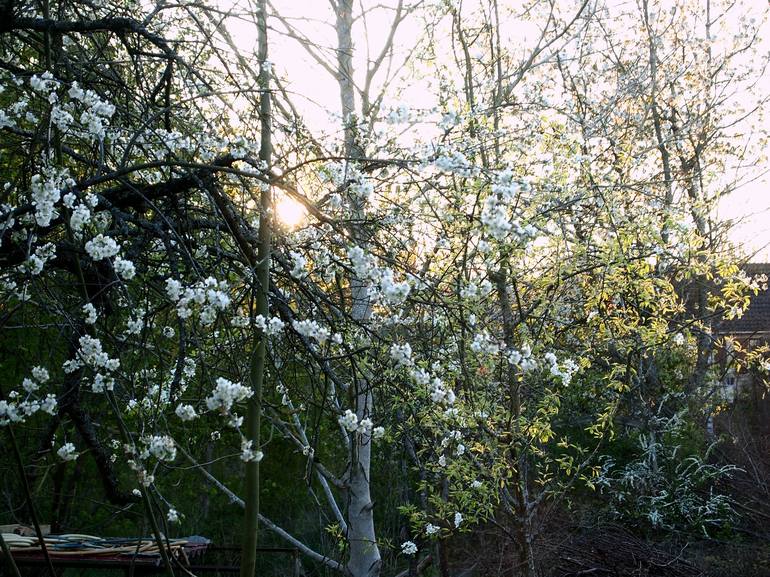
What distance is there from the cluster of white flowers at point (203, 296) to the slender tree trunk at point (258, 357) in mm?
288

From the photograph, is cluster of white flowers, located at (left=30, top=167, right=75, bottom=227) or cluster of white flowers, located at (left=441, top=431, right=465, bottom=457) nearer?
cluster of white flowers, located at (left=30, top=167, right=75, bottom=227)

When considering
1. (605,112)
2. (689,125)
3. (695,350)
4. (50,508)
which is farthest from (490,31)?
(50,508)

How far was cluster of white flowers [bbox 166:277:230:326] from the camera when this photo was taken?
228 cm

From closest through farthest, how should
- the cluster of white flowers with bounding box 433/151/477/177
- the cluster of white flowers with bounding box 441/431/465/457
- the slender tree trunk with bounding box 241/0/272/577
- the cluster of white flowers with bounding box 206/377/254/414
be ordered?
the cluster of white flowers with bounding box 206/377/254/414, the cluster of white flowers with bounding box 433/151/477/177, the slender tree trunk with bounding box 241/0/272/577, the cluster of white flowers with bounding box 441/431/465/457

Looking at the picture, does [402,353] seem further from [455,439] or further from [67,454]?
[455,439]

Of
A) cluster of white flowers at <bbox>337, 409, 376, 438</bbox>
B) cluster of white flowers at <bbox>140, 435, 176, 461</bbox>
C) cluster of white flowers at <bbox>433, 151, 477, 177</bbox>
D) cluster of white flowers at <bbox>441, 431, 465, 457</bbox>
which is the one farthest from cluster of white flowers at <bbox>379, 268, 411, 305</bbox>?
cluster of white flowers at <bbox>441, 431, 465, 457</bbox>

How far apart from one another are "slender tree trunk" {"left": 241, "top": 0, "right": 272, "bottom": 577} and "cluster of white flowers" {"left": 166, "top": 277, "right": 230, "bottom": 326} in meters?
0.29

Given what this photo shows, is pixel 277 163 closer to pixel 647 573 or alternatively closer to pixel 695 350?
pixel 647 573

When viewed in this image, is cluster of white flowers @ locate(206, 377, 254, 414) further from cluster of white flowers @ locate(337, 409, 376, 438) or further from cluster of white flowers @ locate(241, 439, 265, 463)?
cluster of white flowers @ locate(337, 409, 376, 438)

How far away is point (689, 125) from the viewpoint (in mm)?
9250

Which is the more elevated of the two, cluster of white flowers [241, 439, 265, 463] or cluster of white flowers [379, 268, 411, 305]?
cluster of white flowers [379, 268, 411, 305]

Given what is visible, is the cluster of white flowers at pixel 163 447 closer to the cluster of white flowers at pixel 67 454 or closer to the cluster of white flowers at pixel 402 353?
the cluster of white flowers at pixel 67 454

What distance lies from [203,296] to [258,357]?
2.02 ft

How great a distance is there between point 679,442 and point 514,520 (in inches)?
188
